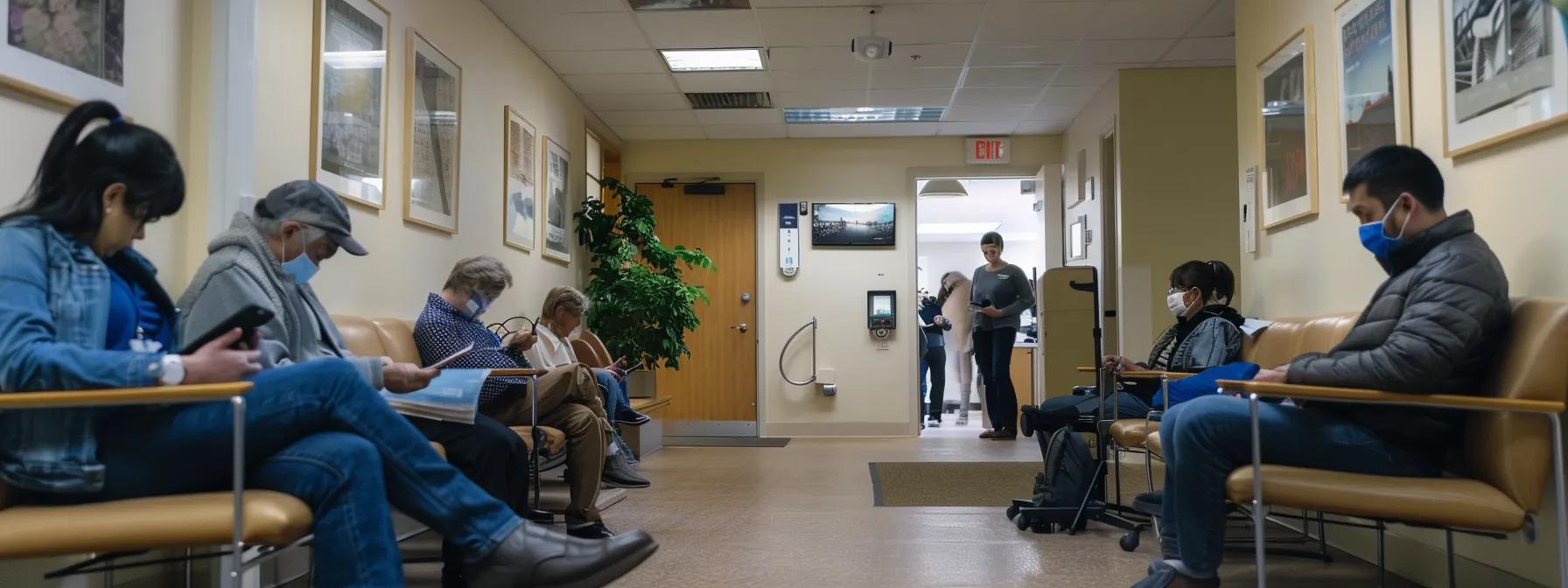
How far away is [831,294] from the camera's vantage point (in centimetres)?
865

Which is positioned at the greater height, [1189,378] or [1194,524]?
[1189,378]

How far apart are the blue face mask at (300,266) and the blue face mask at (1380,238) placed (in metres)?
2.63

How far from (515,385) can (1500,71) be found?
3.14 metres

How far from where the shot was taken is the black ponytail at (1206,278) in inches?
157

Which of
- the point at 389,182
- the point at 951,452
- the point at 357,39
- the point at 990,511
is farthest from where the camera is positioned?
the point at 951,452

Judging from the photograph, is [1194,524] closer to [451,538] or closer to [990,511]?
[451,538]

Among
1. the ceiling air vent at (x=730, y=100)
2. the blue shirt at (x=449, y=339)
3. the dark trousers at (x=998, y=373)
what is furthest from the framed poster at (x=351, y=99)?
the dark trousers at (x=998, y=373)

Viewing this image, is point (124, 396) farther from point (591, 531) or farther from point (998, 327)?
point (998, 327)

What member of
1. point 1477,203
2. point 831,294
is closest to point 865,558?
point 1477,203

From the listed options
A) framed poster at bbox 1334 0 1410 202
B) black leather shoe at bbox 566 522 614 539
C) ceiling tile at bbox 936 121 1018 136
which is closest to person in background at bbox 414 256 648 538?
black leather shoe at bbox 566 522 614 539

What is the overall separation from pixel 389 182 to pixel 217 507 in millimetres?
2454

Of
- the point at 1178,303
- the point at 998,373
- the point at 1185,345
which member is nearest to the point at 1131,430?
the point at 1185,345

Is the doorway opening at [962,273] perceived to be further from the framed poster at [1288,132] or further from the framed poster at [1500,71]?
the framed poster at [1500,71]

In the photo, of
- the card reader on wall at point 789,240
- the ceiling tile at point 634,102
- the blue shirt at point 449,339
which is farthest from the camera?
the card reader on wall at point 789,240
